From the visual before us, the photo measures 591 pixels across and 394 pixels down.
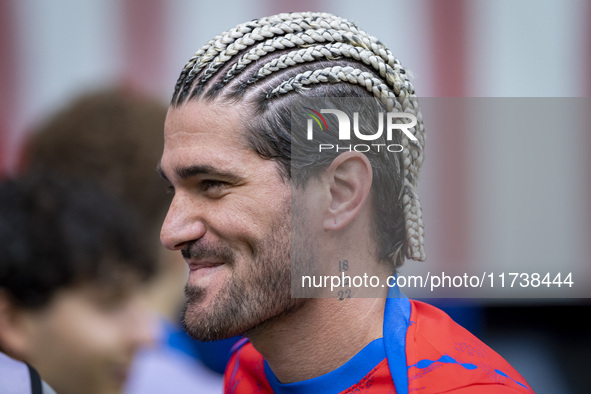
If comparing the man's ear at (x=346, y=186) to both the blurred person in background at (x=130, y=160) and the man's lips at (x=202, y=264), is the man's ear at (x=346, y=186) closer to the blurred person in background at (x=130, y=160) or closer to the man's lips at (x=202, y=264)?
the man's lips at (x=202, y=264)

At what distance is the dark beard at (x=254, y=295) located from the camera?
61.6 inches

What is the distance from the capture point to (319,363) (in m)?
1.61

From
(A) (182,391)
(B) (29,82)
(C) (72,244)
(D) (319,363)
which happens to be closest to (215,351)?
(A) (182,391)

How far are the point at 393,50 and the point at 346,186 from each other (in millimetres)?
1917

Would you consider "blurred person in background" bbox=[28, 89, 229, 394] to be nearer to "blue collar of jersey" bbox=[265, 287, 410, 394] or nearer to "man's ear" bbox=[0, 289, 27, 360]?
"man's ear" bbox=[0, 289, 27, 360]

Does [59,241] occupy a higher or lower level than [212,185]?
lower

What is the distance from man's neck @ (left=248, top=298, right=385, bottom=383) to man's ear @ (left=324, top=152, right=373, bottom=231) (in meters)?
0.20

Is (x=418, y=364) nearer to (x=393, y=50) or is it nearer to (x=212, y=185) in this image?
(x=212, y=185)

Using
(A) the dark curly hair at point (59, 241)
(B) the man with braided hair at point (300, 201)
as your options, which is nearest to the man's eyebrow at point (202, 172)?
(B) the man with braided hair at point (300, 201)

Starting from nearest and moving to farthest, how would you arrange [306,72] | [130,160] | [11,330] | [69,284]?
1. [306,72]
2. [11,330]
3. [69,284]
4. [130,160]

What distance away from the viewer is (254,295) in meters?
1.57

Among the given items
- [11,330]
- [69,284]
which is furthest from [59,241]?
[11,330]

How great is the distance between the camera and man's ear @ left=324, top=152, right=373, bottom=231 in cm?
163

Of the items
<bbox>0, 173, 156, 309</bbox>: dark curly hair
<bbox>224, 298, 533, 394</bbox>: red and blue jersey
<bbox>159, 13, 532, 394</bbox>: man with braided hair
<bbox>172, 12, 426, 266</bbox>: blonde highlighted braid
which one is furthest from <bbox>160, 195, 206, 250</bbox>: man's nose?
<bbox>0, 173, 156, 309</bbox>: dark curly hair
